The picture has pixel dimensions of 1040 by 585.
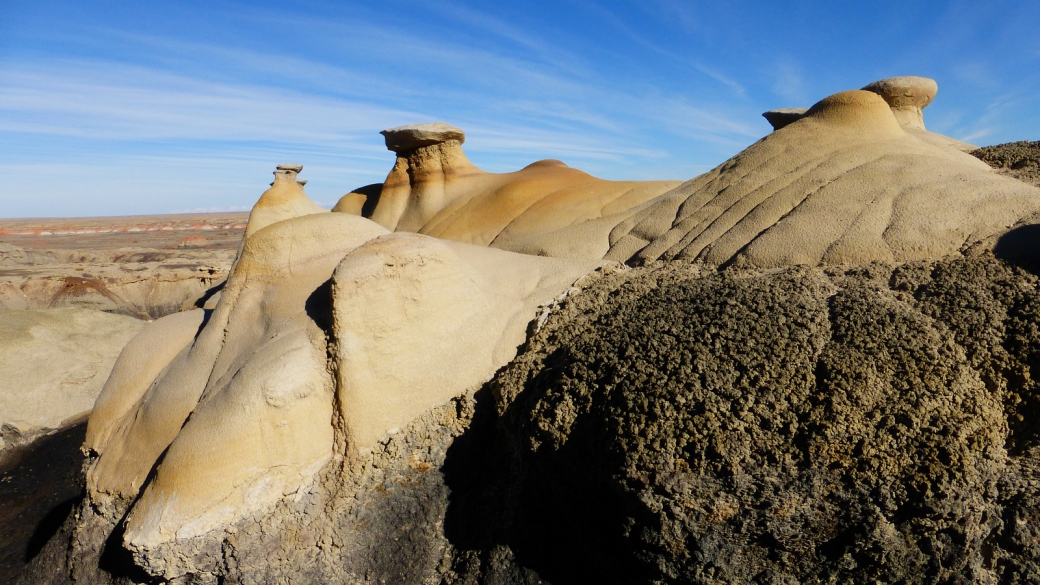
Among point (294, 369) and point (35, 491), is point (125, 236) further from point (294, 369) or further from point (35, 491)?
point (294, 369)

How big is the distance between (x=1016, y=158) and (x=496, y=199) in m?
4.50

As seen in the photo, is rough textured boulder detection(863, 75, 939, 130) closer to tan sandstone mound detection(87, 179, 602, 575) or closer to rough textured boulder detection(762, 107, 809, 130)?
rough textured boulder detection(762, 107, 809, 130)

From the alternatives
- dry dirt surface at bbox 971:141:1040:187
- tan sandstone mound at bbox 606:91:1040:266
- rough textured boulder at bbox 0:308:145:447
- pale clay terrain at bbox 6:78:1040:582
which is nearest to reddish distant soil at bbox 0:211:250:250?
rough textured boulder at bbox 0:308:145:447

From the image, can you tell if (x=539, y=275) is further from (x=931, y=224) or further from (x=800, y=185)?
(x=931, y=224)

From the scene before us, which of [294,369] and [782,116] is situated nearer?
[294,369]

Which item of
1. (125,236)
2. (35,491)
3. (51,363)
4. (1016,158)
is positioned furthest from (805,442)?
(125,236)

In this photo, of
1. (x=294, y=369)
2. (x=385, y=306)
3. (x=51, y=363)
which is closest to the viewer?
(x=294, y=369)

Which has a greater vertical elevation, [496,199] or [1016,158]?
[1016,158]

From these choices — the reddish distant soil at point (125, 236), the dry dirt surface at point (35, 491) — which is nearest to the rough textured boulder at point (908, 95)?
the dry dirt surface at point (35, 491)

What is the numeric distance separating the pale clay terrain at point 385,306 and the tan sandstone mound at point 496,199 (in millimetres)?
206

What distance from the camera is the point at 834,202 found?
11.2 feet

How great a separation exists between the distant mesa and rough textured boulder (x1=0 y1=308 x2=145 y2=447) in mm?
4767

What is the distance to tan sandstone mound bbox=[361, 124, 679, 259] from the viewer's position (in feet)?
16.6

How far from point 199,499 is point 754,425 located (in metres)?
2.42
